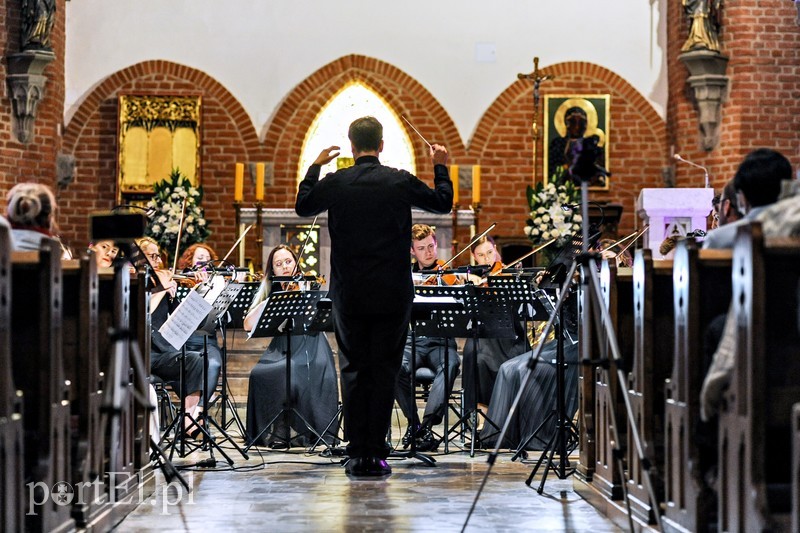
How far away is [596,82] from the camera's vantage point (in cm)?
1265

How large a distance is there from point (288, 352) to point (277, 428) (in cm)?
65

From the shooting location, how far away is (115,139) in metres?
12.4

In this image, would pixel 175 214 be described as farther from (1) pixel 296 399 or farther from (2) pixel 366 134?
(2) pixel 366 134

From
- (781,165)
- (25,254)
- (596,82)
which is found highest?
(596,82)

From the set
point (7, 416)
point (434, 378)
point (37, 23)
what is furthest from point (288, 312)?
point (37, 23)

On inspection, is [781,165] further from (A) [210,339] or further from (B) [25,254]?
(A) [210,339]

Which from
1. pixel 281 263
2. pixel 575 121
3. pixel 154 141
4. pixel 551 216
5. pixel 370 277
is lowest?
pixel 370 277

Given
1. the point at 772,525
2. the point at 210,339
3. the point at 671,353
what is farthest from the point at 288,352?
the point at 772,525

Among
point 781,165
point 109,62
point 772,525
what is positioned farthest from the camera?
point 109,62

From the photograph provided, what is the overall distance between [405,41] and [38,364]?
30.3ft

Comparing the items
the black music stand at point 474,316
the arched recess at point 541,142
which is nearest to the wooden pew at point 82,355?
the black music stand at point 474,316

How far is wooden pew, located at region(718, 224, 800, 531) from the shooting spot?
3.35 meters

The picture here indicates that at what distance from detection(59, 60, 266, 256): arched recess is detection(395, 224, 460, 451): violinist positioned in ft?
14.6

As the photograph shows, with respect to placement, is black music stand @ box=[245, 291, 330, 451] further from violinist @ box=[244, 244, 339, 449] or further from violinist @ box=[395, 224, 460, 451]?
violinist @ box=[395, 224, 460, 451]
